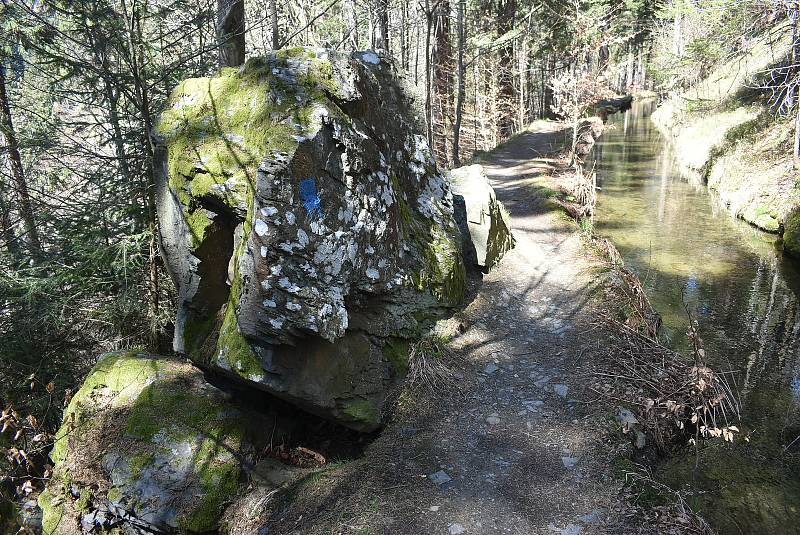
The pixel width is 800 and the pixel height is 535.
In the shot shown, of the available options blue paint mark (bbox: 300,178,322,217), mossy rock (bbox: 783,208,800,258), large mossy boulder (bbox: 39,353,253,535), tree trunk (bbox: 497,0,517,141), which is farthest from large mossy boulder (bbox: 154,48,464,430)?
tree trunk (bbox: 497,0,517,141)

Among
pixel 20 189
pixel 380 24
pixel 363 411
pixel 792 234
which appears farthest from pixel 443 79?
pixel 363 411

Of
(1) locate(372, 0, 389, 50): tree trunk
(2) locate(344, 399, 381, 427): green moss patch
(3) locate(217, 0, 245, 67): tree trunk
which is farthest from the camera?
(1) locate(372, 0, 389, 50): tree trunk

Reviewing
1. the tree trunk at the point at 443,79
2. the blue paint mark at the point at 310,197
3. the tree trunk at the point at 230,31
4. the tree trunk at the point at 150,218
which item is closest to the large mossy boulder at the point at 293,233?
the blue paint mark at the point at 310,197

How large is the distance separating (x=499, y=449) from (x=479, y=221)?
4.18 metres

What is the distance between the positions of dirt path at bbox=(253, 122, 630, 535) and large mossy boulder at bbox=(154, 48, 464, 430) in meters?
0.66

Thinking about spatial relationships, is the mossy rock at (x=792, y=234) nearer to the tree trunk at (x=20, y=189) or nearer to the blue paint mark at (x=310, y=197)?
the blue paint mark at (x=310, y=197)

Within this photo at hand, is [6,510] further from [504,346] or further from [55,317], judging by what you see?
[504,346]

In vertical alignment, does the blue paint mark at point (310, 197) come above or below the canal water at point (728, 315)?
above

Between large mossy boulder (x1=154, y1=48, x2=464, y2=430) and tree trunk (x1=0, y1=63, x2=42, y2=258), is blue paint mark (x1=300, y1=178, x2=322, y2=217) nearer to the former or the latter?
large mossy boulder (x1=154, y1=48, x2=464, y2=430)

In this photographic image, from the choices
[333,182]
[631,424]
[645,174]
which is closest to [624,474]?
[631,424]

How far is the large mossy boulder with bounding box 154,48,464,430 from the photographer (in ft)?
16.0

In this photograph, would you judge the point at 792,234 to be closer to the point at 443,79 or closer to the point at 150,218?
the point at 150,218

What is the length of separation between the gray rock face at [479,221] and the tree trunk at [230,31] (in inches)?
155

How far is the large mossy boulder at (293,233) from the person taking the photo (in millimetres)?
4867
